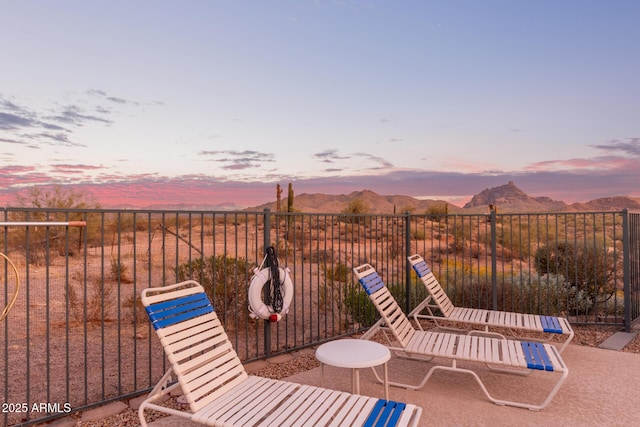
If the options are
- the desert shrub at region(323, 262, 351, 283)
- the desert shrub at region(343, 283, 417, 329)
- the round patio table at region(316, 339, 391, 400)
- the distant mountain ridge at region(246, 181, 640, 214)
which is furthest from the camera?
the distant mountain ridge at region(246, 181, 640, 214)

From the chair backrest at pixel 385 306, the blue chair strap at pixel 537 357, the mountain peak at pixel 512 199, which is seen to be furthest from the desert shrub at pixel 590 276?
the mountain peak at pixel 512 199

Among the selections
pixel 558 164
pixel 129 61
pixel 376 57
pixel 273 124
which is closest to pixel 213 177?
pixel 273 124

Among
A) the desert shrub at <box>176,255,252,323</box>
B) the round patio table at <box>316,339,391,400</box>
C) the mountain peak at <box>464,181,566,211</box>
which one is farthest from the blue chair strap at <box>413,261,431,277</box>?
the mountain peak at <box>464,181,566,211</box>

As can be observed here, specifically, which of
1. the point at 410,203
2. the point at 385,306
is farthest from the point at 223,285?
the point at 410,203

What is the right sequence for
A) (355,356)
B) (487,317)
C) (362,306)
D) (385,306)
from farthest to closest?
(362,306) → (487,317) → (385,306) → (355,356)

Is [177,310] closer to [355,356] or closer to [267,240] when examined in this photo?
[355,356]

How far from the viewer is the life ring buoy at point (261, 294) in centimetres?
410

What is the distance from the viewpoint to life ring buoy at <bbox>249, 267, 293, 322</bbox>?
13.4ft

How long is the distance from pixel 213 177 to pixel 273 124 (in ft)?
15.0

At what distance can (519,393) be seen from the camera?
3.74m

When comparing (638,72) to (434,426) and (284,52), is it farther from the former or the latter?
(434,426)

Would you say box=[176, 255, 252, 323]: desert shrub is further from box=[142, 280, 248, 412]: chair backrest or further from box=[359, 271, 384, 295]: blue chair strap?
box=[142, 280, 248, 412]: chair backrest

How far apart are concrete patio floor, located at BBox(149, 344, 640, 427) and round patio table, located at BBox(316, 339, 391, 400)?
1.83 feet

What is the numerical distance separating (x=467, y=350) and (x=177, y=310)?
238 centimetres
